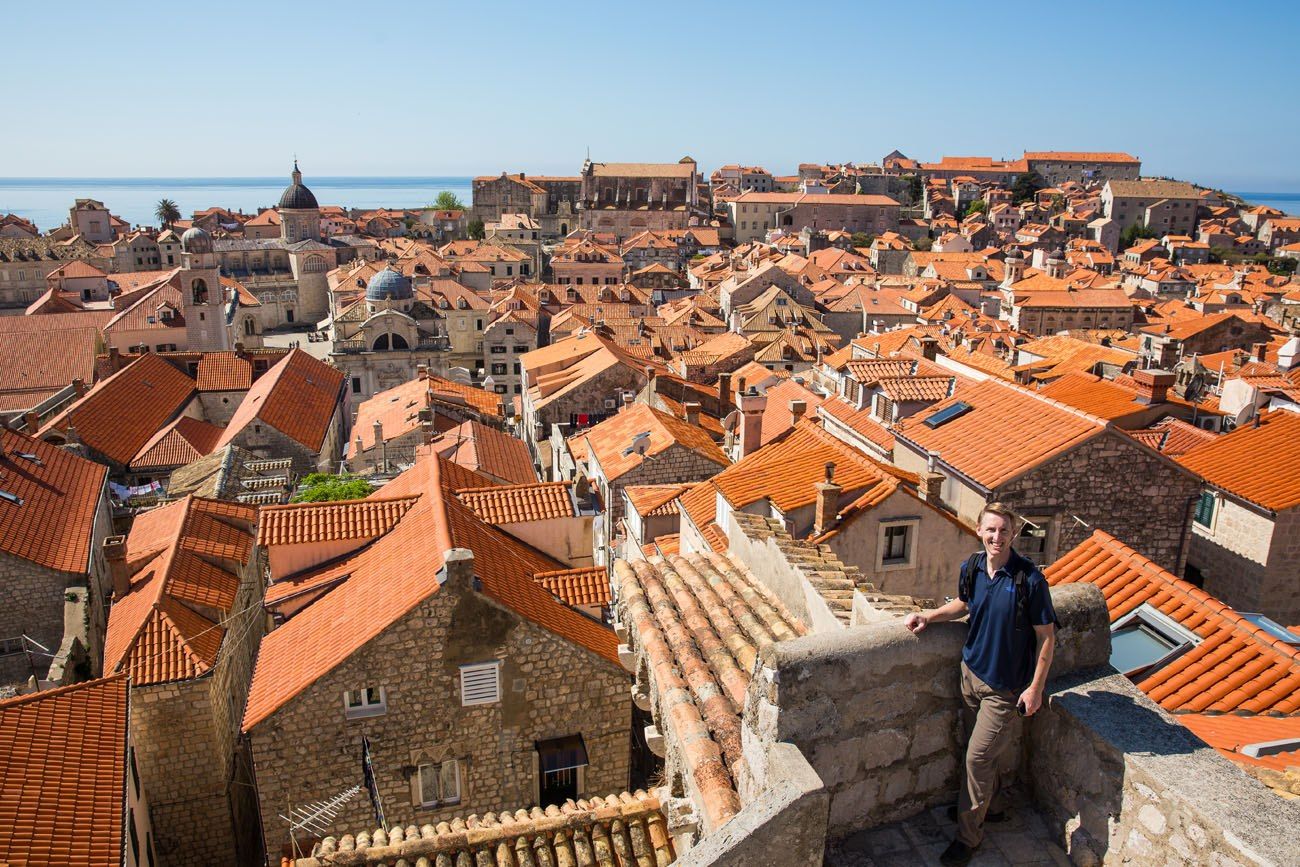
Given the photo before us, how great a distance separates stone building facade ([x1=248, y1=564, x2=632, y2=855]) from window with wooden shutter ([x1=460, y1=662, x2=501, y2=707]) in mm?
64

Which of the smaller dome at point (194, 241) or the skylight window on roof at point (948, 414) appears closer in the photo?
the skylight window on roof at point (948, 414)

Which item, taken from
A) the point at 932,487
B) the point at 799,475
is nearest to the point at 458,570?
the point at 799,475

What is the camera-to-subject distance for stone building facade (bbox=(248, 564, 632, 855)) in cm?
1134

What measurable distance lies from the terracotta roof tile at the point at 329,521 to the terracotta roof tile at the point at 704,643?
629 cm

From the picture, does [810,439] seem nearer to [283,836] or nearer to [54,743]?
[283,836]

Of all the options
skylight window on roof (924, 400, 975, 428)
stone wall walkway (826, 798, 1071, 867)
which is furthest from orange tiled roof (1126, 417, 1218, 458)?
stone wall walkway (826, 798, 1071, 867)

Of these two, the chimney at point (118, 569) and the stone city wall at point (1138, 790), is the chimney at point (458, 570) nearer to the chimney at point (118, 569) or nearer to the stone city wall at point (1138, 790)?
the stone city wall at point (1138, 790)

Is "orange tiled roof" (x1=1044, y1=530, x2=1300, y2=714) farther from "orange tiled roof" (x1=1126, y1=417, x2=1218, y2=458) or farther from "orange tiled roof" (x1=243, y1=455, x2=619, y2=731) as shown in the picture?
"orange tiled roof" (x1=1126, y1=417, x2=1218, y2=458)

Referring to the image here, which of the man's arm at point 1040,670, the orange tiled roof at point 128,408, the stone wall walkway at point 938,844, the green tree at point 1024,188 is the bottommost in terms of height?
the orange tiled roof at point 128,408

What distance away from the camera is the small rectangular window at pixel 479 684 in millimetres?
11695

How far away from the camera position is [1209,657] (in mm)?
7672

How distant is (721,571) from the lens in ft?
32.1

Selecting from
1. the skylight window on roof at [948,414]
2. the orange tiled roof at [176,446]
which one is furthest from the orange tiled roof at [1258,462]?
the orange tiled roof at [176,446]

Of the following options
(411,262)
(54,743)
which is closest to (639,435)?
(54,743)
